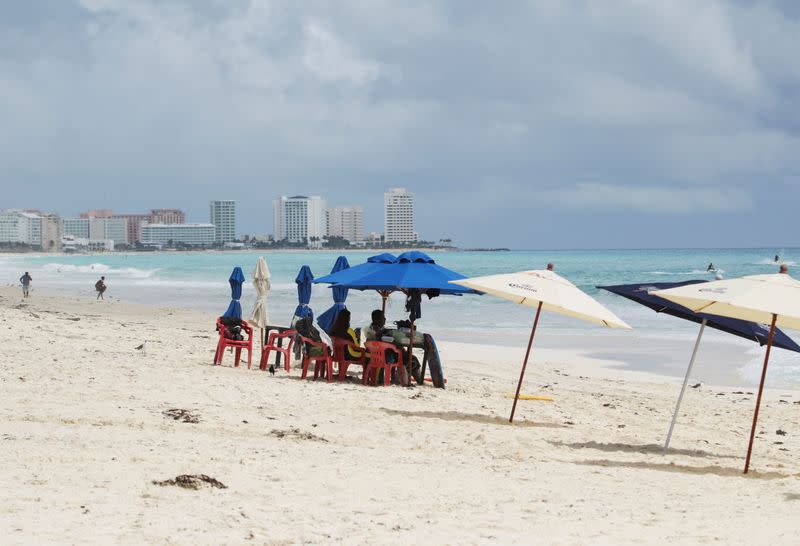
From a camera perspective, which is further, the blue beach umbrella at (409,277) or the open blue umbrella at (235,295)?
the open blue umbrella at (235,295)

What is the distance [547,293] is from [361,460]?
9.45 ft

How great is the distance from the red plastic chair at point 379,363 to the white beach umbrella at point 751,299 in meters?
4.26

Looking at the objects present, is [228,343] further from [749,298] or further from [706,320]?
[749,298]

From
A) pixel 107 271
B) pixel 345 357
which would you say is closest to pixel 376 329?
pixel 345 357

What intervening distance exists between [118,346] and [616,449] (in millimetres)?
8159

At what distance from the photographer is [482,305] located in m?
29.4

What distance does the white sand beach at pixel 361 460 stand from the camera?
4.72 meters

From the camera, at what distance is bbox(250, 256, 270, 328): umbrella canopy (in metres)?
12.4

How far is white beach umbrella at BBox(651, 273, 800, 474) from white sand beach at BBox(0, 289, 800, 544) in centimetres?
126

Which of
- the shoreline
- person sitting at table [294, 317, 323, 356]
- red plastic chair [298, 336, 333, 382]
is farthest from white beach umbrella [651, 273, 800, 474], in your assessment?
the shoreline

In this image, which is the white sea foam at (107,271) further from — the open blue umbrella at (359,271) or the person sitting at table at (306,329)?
the open blue umbrella at (359,271)

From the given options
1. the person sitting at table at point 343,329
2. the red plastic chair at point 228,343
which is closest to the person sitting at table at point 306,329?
the person sitting at table at point 343,329

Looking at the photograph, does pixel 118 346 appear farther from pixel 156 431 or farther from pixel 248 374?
pixel 156 431

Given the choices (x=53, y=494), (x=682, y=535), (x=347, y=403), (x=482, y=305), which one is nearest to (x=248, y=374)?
(x=347, y=403)
